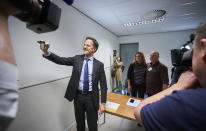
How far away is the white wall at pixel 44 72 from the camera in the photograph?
126cm

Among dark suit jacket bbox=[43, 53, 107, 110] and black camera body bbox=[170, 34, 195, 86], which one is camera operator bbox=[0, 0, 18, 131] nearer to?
black camera body bbox=[170, 34, 195, 86]

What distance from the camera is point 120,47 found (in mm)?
5297

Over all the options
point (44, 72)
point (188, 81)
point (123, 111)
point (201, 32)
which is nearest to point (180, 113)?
point (188, 81)

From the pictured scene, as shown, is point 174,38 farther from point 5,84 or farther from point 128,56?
point 5,84

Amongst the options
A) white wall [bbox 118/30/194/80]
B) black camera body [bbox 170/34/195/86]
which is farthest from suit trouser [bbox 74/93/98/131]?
white wall [bbox 118/30/194/80]

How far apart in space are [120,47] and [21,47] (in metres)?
4.56

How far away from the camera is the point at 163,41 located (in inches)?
169

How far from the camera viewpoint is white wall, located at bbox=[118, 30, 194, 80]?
157 inches

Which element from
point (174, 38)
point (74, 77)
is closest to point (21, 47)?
point (74, 77)

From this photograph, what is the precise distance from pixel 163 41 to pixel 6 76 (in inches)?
200

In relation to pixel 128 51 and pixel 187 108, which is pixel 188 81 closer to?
pixel 187 108

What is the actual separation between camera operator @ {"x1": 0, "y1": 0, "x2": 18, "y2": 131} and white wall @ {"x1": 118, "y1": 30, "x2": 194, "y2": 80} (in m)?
4.91

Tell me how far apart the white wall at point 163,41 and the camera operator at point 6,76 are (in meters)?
4.91

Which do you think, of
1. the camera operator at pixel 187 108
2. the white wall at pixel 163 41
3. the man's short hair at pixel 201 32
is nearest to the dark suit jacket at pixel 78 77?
the camera operator at pixel 187 108
